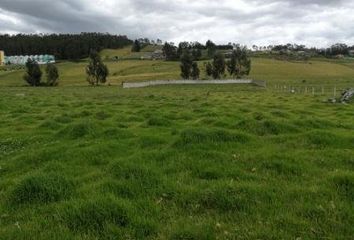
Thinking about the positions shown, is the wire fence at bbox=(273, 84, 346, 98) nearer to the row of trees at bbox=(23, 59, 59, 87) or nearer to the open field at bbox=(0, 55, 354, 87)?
the open field at bbox=(0, 55, 354, 87)

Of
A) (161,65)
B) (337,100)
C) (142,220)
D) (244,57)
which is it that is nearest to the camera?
(142,220)

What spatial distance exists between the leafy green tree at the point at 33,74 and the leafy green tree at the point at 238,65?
52114 mm

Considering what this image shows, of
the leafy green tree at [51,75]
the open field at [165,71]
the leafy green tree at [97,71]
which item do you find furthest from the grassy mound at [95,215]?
the open field at [165,71]

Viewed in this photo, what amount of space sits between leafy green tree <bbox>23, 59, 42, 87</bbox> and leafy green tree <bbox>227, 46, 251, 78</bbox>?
52114mm

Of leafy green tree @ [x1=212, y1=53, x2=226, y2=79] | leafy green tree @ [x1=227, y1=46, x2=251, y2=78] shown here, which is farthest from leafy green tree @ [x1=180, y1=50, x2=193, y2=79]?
leafy green tree @ [x1=227, y1=46, x2=251, y2=78]

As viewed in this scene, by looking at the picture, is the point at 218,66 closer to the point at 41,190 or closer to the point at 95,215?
the point at 41,190

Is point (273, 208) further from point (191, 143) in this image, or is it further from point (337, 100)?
point (337, 100)

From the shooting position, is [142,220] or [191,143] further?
[191,143]

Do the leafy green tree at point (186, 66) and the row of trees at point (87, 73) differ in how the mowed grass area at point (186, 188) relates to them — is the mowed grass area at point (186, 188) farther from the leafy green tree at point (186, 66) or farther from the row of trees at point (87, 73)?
the leafy green tree at point (186, 66)

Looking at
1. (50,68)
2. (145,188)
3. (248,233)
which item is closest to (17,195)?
(145,188)

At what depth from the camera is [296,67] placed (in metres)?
159

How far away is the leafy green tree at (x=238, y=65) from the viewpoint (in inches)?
5369

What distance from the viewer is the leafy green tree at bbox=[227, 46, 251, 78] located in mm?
136375

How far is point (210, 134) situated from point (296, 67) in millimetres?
151603
